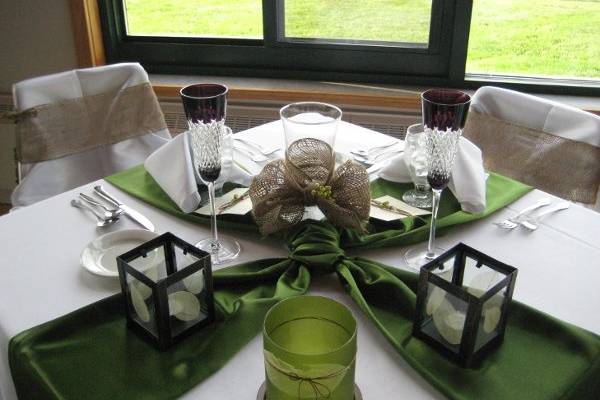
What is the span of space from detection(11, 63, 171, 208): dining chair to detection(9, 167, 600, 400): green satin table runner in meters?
0.82

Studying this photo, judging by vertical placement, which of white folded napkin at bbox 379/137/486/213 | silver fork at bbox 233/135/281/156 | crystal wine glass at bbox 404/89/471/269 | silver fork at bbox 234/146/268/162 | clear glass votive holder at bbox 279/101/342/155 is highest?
crystal wine glass at bbox 404/89/471/269

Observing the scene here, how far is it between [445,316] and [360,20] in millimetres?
1661

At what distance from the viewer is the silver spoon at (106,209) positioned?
1044 mm

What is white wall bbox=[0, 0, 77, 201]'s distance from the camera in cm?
218

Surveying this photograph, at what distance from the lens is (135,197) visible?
112 centimetres

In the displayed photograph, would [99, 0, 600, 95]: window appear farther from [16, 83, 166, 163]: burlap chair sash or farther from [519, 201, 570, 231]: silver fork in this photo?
[519, 201, 570, 231]: silver fork

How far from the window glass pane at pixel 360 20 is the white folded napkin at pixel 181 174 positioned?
1.17 meters

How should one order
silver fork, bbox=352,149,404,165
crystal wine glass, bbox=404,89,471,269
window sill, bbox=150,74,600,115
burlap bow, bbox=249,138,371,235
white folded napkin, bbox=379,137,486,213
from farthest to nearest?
window sill, bbox=150,74,600,115, silver fork, bbox=352,149,404,165, white folded napkin, bbox=379,137,486,213, burlap bow, bbox=249,138,371,235, crystal wine glass, bbox=404,89,471,269

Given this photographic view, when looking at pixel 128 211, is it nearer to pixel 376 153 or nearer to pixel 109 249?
pixel 109 249

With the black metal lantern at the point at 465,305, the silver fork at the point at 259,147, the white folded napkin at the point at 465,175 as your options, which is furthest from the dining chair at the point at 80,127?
the black metal lantern at the point at 465,305

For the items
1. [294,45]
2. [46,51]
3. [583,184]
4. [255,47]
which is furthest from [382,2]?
[46,51]

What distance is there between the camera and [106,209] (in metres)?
1.07

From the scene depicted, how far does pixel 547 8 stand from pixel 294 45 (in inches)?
35.2

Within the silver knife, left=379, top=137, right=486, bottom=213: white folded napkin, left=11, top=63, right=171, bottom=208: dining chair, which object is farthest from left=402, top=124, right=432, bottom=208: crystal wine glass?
left=11, top=63, right=171, bottom=208: dining chair
